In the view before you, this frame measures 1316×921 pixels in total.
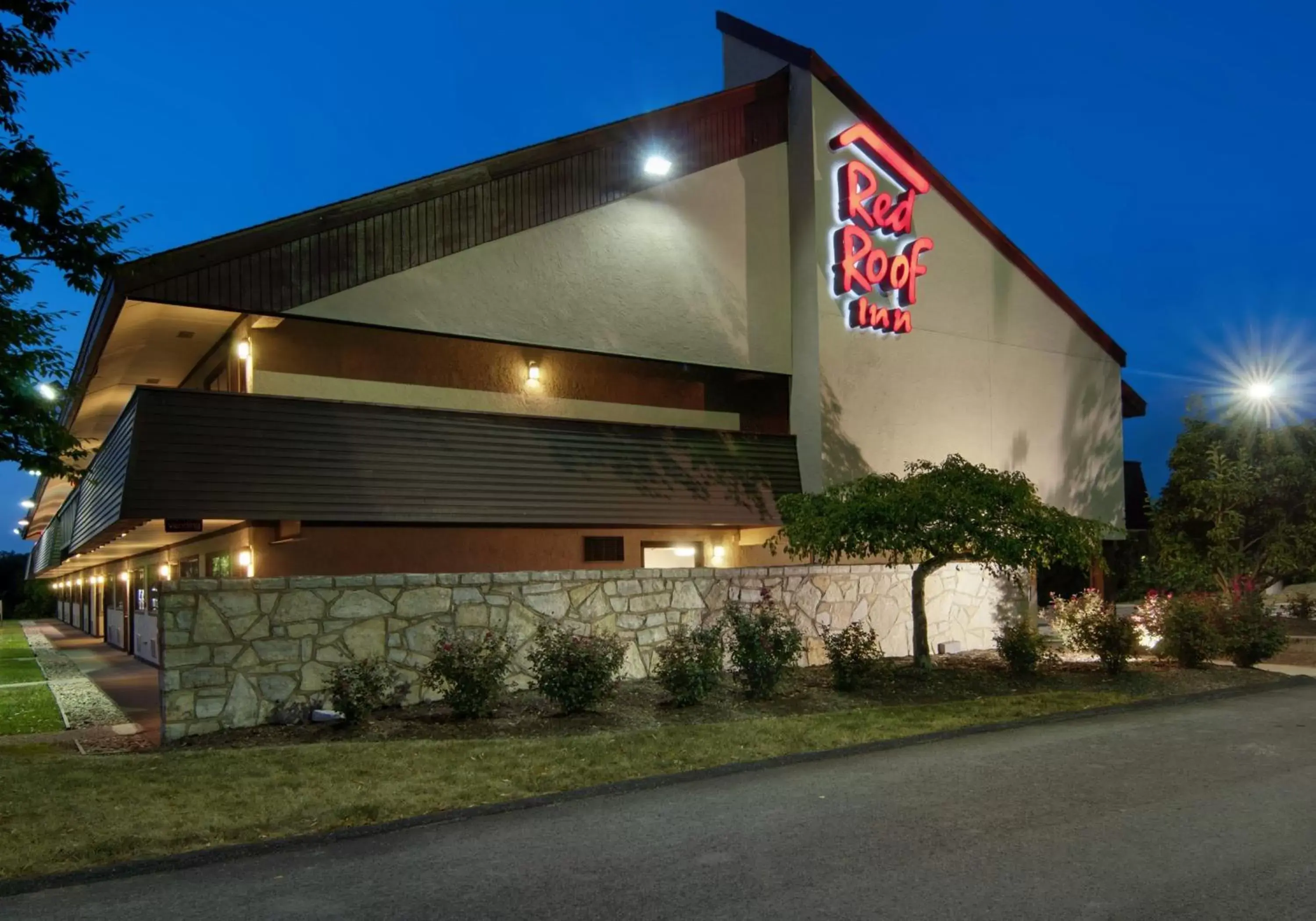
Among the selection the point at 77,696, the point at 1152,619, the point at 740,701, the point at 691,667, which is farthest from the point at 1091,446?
the point at 77,696

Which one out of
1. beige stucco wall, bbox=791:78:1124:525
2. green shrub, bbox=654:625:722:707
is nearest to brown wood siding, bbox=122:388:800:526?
beige stucco wall, bbox=791:78:1124:525

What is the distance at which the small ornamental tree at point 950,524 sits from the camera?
13281 mm

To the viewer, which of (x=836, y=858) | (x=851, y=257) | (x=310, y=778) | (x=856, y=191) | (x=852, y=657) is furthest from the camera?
(x=856, y=191)

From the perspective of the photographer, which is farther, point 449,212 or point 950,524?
point 449,212

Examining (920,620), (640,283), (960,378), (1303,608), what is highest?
(640,283)

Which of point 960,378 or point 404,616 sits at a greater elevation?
point 960,378

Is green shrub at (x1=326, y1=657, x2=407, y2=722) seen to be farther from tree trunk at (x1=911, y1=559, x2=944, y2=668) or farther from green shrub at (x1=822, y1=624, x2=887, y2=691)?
tree trunk at (x1=911, y1=559, x2=944, y2=668)

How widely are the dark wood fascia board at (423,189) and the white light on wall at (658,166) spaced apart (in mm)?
421

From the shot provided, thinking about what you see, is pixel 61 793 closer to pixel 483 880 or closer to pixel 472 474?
pixel 483 880

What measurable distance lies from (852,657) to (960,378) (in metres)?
9.90

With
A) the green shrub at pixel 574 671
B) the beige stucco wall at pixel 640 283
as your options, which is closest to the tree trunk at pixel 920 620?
the green shrub at pixel 574 671

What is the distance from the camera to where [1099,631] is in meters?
14.8

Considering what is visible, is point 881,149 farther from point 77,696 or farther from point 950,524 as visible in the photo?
point 77,696

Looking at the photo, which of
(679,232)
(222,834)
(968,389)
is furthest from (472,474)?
(968,389)
